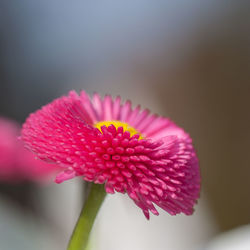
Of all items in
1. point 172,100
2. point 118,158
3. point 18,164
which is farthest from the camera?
point 172,100

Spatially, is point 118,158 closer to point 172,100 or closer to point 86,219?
point 86,219

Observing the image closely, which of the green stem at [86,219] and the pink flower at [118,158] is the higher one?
the pink flower at [118,158]

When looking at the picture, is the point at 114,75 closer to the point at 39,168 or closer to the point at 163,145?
the point at 39,168

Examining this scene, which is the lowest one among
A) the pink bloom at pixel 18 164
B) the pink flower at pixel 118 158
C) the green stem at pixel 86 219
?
the pink bloom at pixel 18 164

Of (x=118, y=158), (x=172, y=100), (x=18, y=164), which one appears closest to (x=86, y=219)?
(x=118, y=158)

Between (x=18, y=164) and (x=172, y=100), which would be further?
(x=172, y=100)

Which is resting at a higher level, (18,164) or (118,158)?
(118,158)

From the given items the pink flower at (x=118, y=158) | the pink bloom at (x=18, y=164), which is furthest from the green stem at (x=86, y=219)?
the pink bloom at (x=18, y=164)

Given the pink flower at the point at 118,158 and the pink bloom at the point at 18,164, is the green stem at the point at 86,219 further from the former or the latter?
the pink bloom at the point at 18,164
